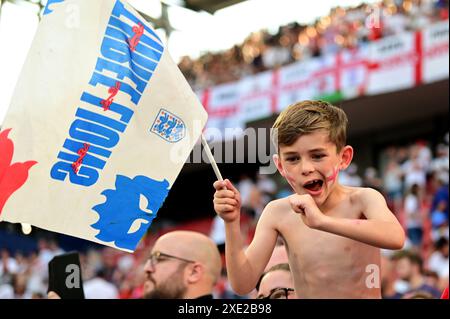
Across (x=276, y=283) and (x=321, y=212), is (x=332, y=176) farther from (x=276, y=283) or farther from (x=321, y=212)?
(x=276, y=283)

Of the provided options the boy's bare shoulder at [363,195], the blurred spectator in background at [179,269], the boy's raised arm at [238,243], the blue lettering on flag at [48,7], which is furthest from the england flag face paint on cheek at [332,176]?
the blurred spectator in background at [179,269]

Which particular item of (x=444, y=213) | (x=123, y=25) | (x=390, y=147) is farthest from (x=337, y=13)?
(x=123, y=25)

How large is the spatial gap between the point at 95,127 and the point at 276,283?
4.08 feet

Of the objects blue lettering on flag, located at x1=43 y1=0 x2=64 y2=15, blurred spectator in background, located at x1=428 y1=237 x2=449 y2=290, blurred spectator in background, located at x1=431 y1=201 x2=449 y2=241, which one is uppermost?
blurred spectator in background, located at x1=431 y1=201 x2=449 y2=241

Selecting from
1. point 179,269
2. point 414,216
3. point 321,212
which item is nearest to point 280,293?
point 179,269

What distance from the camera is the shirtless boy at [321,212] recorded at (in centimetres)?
270

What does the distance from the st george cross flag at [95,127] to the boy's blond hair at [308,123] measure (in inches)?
15.8

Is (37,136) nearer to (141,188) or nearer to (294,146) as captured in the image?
(141,188)

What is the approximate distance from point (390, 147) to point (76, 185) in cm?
1492

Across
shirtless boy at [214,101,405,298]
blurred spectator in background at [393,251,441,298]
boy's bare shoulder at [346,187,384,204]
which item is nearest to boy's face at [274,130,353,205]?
shirtless boy at [214,101,405,298]

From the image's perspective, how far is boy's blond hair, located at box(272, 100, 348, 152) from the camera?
272 cm

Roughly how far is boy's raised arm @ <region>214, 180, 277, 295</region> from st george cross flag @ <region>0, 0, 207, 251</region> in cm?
42

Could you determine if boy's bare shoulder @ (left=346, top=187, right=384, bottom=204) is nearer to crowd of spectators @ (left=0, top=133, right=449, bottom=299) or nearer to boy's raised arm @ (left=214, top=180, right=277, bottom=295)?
boy's raised arm @ (left=214, top=180, right=277, bottom=295)

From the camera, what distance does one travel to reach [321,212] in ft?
8.74
